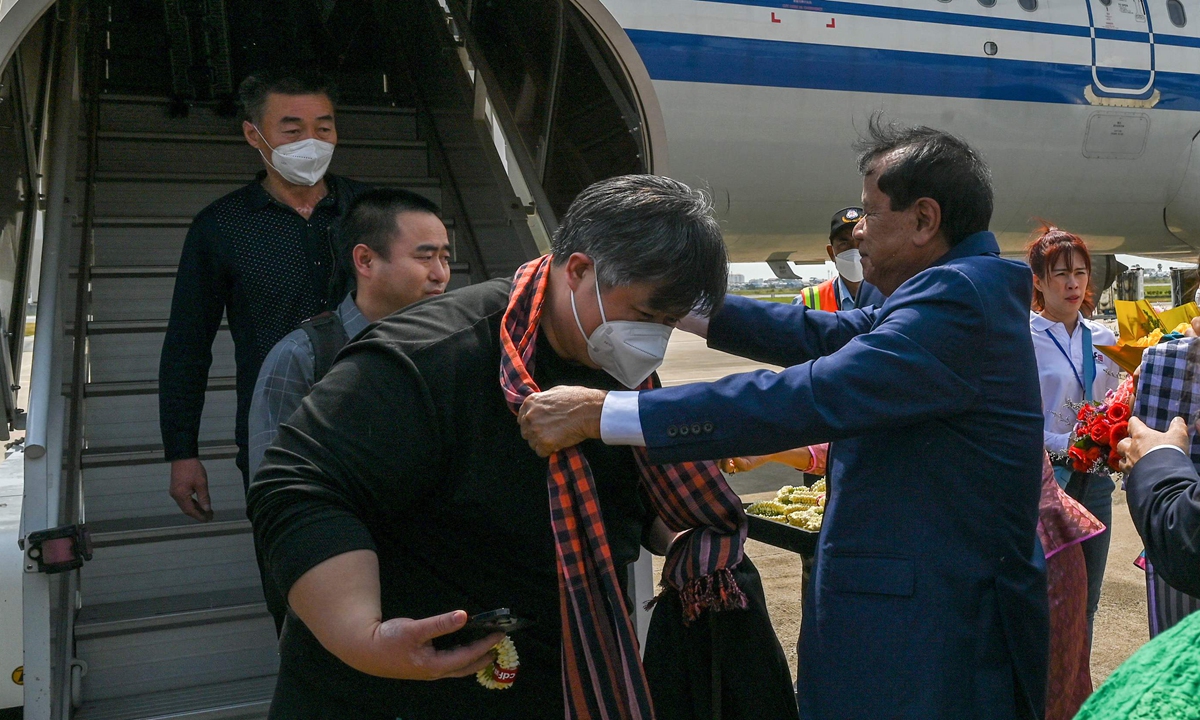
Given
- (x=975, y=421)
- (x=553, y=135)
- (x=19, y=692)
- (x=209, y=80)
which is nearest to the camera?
(x=975, y=421)

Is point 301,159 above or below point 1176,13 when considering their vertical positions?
below

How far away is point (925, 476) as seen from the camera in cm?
180

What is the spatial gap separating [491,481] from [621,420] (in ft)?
0.76

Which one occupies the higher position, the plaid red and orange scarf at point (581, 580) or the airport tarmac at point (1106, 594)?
the plaid red and orange scarf at point (581, 580)

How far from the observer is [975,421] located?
1811 mm

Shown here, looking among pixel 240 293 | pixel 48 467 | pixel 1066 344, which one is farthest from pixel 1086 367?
pixel 48 467

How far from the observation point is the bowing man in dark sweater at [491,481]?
1.35m

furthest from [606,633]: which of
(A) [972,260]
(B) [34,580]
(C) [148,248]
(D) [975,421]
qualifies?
(C) [148,248]

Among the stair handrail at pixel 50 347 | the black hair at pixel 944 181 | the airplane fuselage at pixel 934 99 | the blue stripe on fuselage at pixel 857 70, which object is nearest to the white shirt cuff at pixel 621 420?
the black hair at pixel 944 181

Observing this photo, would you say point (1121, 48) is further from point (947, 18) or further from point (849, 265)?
point (849, 265)

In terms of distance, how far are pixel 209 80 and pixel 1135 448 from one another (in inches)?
185

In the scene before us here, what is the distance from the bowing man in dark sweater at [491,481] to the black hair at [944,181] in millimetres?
590

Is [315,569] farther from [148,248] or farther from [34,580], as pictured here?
[148,248]

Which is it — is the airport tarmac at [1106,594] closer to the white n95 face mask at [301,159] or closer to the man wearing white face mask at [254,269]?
the man wearing white face mask at [254,269]
